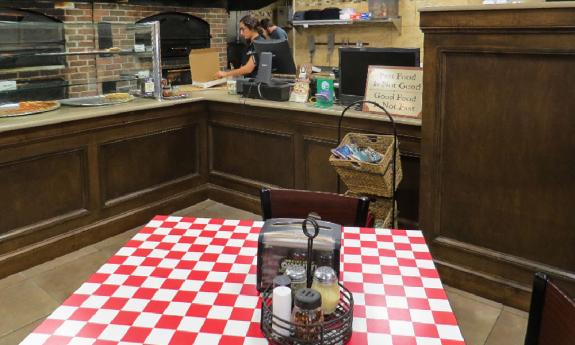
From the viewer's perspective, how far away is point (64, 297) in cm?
286

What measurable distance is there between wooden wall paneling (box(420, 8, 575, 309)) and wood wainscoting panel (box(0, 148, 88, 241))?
2169 mm

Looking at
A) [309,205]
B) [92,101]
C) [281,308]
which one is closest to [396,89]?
[309,205]

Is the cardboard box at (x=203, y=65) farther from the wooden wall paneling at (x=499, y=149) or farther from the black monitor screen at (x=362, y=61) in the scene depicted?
the wooden wall paneling at (x=499, y=149)

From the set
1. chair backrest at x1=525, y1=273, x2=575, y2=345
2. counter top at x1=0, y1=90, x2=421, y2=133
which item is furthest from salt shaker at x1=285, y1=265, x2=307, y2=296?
counter top at x1=0, y1=90, x2=421, y2=133

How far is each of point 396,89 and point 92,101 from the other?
6.78 feet

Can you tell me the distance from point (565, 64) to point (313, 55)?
17.5 ft

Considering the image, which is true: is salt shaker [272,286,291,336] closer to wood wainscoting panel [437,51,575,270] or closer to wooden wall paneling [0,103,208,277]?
wood wainscoting panel [437,51,575,270]

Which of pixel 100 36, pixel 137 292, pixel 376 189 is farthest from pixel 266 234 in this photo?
pixel 100 36

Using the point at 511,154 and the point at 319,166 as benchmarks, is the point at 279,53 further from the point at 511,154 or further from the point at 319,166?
the point at 511,154

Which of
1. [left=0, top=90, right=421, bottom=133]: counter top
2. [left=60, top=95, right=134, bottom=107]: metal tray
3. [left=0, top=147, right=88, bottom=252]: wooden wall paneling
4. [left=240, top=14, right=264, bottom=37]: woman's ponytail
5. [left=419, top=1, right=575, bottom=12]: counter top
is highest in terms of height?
[left=240, top=14, right=264, bottom=37]: woman's ponytail

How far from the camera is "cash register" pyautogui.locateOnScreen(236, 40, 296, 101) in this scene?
3.84 m

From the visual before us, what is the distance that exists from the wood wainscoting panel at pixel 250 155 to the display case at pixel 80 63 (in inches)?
25.4

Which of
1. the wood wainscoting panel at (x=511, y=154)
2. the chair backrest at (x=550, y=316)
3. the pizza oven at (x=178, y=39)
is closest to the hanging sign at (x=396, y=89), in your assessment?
the wood wainscoting panel at (x=511, y=154)

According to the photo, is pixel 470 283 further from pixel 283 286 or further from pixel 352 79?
pixel 283 286
